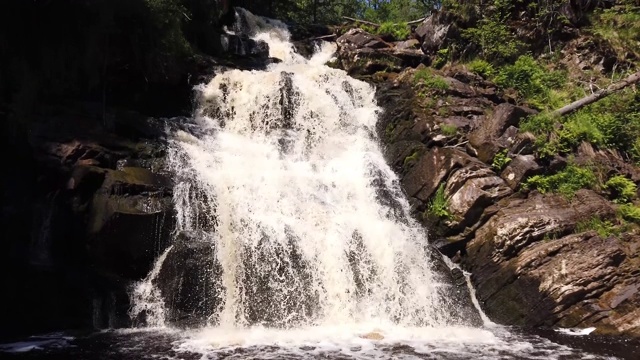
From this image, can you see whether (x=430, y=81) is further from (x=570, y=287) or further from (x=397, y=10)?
(x=397, y=10)

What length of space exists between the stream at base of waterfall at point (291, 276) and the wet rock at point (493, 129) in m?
2.83

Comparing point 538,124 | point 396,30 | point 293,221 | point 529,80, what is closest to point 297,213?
point 293,221

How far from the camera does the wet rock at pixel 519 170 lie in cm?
1394

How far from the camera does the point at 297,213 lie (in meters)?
13.2

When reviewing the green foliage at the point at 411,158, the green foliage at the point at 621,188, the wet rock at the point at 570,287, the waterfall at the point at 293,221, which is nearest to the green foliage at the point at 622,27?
the green foliage at the point at 621,188

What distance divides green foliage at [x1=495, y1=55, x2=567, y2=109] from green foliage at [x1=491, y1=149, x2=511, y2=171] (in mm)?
5323

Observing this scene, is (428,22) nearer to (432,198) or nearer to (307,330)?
(432,198)

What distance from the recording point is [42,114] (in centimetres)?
1286

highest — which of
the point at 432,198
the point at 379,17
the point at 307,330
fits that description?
the point at 379,17

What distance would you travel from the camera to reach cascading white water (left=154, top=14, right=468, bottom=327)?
37.7 feet

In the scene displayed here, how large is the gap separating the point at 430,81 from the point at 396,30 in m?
9.93

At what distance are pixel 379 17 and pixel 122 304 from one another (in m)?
38.0

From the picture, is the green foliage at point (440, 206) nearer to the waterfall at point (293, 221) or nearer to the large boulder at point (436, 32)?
the waterfall at point (293, 221)

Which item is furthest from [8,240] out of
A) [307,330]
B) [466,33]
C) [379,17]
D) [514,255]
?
[379,17]
